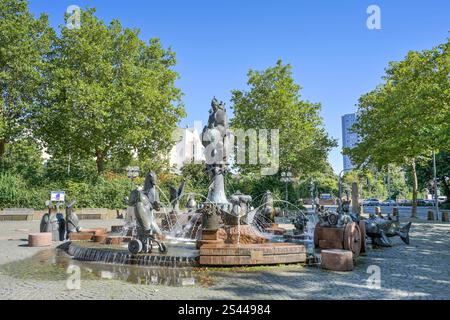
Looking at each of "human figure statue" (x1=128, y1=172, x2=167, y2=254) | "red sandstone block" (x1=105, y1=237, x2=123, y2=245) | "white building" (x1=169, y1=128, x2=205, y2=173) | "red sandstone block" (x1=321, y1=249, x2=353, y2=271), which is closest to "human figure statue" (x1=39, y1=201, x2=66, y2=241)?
"red sandstone block" (x1=105, y1=237, x2=123, y2=245)

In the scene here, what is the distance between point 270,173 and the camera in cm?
3838

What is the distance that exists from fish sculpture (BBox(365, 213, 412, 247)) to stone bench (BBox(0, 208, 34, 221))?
24648 mm

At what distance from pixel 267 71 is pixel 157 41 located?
12.0 meters

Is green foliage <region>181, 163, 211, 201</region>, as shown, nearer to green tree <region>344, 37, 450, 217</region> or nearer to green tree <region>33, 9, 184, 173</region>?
green tree <region>33, 9, 184, 173</region>

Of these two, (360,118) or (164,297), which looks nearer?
(164,297)

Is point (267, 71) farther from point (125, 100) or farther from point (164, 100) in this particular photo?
point (125, 100)

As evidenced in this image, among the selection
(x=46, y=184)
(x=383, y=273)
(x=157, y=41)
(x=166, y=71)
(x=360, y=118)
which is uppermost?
(x=157, y=41)

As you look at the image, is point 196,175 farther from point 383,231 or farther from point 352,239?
point 352,239

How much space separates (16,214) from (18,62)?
12.3m

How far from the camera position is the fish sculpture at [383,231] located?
46.9 feet

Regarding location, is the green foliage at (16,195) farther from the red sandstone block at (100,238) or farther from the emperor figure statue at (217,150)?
the emperor figure statue at (217,150)

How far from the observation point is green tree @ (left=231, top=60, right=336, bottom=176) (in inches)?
1486
